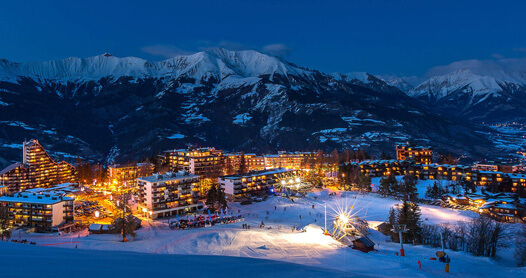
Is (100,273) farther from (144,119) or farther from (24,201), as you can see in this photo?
(144,119)

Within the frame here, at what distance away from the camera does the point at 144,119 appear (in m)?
168

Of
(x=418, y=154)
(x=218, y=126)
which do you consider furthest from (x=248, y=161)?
(x=218, y=126)

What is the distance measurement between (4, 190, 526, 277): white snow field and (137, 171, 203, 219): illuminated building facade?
3.90 m

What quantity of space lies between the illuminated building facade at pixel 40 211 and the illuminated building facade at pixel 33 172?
1159 inches

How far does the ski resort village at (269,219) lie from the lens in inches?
474

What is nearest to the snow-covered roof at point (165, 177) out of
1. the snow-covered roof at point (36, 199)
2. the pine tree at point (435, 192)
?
the snow-covered roof at point (36, 199)

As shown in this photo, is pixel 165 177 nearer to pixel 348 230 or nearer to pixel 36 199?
pixel 36 199

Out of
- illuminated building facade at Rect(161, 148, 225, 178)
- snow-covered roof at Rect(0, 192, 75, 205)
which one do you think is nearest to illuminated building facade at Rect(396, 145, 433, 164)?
illuminated building facade at Rect(161, 148, 225, 178)

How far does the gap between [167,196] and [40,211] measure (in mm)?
14080

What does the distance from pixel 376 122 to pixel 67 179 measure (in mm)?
124983

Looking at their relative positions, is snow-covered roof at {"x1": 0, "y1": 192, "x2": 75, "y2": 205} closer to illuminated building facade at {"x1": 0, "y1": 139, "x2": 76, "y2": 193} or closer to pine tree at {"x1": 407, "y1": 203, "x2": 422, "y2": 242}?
illuminated building facade at {"x1": 0, "y1": 139, "x2": 76, "y2": 193}

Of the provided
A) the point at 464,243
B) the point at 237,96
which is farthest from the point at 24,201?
the point at 237,96

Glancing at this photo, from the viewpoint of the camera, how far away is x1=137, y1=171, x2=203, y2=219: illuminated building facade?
4169cm

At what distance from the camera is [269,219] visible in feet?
129
